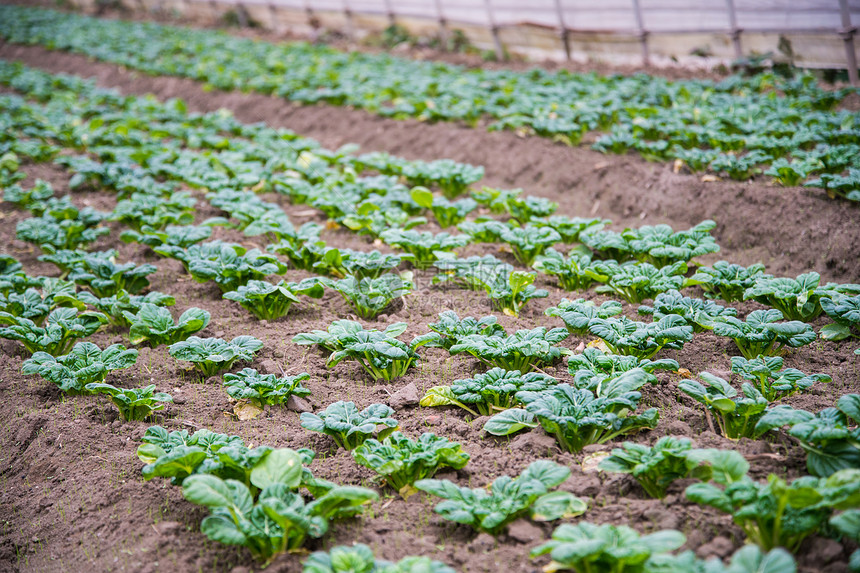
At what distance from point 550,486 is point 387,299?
1704 millimetres

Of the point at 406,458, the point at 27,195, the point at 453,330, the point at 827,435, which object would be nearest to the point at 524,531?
the point at 406,458

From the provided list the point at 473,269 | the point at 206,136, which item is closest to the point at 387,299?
the point at 473,269

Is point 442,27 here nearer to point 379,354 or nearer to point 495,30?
point 495,30

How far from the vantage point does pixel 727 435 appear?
258 cm

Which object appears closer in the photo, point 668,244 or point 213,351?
point 213,351

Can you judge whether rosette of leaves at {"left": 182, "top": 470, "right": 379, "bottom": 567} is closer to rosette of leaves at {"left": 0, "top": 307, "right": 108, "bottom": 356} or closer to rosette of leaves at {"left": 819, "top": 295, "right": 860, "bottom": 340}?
rosette of leaves at {"left": 0, "top": 307, "right": 108, "bottom": 356}

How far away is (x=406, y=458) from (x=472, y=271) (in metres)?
1.79

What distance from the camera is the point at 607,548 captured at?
1865 millimetres

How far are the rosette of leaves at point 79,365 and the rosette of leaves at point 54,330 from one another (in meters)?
0.20

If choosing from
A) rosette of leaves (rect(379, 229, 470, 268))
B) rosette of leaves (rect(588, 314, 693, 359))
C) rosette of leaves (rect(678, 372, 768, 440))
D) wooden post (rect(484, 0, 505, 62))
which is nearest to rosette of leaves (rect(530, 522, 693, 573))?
rosette of leaves (rect(678, 372, 768, 440))

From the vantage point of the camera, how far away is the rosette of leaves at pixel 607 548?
1.83 meters

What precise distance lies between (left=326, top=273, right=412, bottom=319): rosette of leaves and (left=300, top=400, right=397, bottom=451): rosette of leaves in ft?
3.40

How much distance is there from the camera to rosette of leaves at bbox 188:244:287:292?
384 cm

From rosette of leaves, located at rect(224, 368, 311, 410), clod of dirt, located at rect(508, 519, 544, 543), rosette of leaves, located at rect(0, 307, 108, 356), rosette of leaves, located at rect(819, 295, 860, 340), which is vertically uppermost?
rosette of leaves, located at rect(0, 307, 108, 356)
